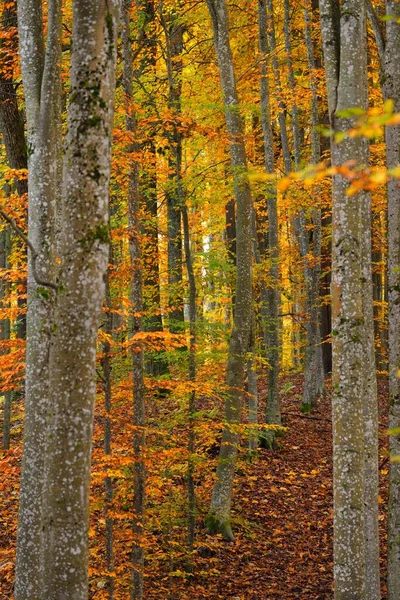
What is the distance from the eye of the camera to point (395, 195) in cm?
757

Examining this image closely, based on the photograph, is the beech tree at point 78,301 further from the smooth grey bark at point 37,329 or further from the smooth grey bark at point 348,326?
the smooth grey bark at point 348,326

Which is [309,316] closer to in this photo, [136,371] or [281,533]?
[281,533]

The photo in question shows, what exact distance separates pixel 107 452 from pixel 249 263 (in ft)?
14.8

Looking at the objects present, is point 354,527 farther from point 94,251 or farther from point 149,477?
point 149,477

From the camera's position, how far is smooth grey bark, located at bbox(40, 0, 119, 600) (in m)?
3.85

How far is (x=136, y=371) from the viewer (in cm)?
803

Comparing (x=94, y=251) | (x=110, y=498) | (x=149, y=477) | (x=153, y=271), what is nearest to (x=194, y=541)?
(x=149, y=477)

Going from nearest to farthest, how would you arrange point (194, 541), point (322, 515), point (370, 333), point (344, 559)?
point (344, 559) → point (370, 333) → point (194, 541) → point (322, 515)

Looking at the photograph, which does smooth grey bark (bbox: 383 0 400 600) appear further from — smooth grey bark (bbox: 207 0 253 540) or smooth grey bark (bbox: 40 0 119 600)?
smooth grey bark (bbox: 40 0 119 600)

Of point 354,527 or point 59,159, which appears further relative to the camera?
point 59,159

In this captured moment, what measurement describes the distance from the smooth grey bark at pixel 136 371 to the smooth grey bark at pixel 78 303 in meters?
3.64

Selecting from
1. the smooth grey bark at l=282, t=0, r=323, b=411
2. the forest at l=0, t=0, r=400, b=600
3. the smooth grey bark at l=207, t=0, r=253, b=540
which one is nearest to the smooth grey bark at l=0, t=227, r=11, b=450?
the forest at l=0, t=0, r=400, b=600

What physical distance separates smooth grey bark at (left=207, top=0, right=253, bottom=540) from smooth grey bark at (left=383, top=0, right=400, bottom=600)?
2.96 metres

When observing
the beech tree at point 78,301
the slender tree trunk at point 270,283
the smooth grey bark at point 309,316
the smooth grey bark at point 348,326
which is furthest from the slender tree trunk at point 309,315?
the beech tree at point 78,301
